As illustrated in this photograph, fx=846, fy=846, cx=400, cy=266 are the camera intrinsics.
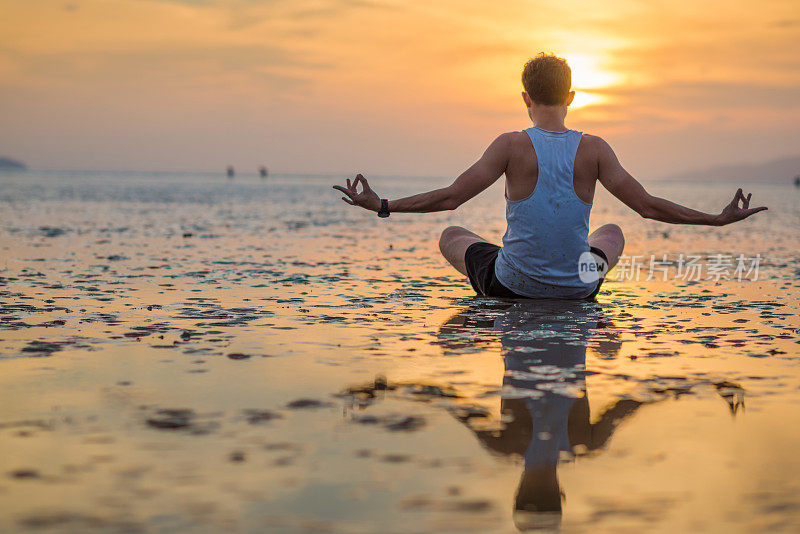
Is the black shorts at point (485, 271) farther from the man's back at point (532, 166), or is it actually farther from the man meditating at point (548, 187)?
the man's back at point (532, 166)

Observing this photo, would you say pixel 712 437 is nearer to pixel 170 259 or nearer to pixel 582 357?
pixel 582 357

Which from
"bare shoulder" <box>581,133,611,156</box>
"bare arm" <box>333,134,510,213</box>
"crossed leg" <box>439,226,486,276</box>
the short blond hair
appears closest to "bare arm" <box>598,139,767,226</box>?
"bare shoulder" <box>581,133,611,156</box>

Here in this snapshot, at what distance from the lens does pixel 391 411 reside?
3.72 meters

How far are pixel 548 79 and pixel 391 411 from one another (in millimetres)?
3397

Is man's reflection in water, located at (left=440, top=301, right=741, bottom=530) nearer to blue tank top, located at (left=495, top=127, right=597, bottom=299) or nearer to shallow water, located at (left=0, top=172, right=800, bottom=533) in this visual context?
shallow water, located at (left=0, top=172, right=800, bottom=533)

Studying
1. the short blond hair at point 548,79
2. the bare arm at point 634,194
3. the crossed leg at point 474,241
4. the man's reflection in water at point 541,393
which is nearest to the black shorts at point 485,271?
the crossed leg at point 474,241

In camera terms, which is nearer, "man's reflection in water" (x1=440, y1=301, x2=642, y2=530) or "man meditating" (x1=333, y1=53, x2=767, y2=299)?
"man's reflection in water" (x1=440, y1=301, x2=642, y2=530)

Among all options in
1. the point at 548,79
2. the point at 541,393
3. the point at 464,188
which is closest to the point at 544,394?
the point at 541,393

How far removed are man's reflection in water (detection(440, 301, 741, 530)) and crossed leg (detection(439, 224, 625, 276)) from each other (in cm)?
96

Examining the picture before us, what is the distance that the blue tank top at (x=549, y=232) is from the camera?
20.7ft

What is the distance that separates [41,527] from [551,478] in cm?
160

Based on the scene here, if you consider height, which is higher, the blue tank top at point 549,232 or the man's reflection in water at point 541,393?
the blue tank top at point 549,232

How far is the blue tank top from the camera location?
249 inches

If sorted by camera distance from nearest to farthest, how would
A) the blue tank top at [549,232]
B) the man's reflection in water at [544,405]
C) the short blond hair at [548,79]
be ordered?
1. the man's reflection in water at [544,405]
2. the short blond hair at [548,79]
3. the blue tank top at [549,232]
